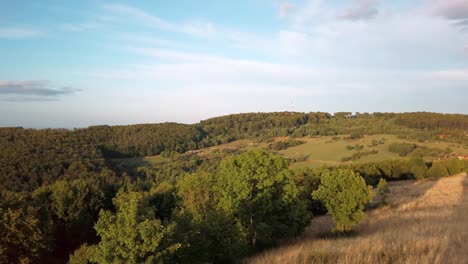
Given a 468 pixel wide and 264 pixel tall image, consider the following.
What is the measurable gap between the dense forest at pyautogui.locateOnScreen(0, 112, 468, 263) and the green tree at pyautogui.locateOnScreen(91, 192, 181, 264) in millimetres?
37

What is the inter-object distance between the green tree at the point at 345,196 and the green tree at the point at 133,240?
20017 mm

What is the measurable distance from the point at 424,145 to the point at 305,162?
142ft

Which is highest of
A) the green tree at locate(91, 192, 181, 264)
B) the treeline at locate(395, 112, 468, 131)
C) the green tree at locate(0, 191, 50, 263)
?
the treeline at locate(395, 112, 468, 131)

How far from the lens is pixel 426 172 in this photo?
3214 inches

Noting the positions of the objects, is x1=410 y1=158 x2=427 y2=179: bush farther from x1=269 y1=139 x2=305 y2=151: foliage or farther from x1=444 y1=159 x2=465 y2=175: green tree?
x1=269 y1=139 x2=305 y2=151: foliage

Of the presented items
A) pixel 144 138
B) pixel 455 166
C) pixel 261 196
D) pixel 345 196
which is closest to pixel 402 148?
pixel 455 166

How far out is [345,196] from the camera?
2936cm

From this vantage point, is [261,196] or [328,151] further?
[328,151]

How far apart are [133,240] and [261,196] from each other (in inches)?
628

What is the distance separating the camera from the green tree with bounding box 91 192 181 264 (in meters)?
12.4

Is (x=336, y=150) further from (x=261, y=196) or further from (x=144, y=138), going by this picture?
(x=261, y=196)

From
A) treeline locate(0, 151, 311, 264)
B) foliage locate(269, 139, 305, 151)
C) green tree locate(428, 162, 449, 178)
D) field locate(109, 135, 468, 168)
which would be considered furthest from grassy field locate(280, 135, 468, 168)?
treeline locate(0, 151, 311, 264)

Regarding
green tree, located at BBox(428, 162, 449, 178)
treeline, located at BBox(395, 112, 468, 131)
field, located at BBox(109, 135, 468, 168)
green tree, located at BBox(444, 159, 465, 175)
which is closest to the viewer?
green tree, located at BBox(428, 162, 449, 178)

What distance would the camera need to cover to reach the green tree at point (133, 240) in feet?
40.7
